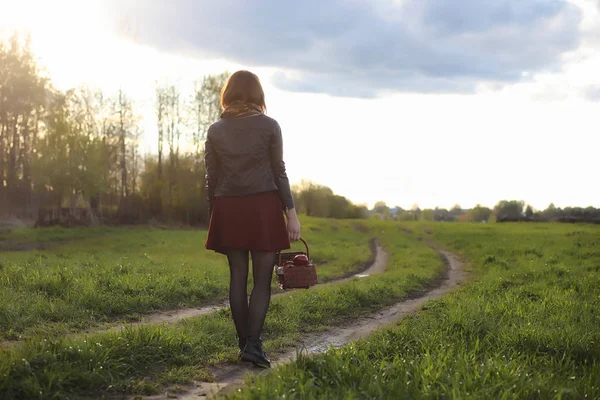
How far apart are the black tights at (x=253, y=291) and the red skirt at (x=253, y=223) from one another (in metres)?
0.14

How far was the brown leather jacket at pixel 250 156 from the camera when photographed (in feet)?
16.8

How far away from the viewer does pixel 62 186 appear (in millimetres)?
38969

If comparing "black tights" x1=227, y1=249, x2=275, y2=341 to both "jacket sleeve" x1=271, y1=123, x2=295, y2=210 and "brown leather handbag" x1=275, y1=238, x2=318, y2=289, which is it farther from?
"jacket sleeve" x1=271, y1=123, x2=295, y2=210

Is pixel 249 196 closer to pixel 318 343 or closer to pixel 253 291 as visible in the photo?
pixel 253 291

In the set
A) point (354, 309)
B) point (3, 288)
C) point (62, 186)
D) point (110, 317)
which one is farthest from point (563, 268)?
point (62, 186)

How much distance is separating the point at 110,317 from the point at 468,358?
532 centimetres

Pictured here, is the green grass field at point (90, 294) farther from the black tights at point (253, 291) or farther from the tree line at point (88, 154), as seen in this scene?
the tree line at point (88, 154)

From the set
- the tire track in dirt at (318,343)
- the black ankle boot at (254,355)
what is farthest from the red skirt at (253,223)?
the tire track in dirt at (318,343)

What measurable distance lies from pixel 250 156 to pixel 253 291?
4.43ft

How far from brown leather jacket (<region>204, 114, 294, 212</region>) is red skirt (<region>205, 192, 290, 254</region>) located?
0.09 meters

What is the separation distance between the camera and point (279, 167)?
519cm

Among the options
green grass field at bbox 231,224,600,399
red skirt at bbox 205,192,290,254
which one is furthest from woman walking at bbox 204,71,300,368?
green grass field at bbox 231,224,600,399

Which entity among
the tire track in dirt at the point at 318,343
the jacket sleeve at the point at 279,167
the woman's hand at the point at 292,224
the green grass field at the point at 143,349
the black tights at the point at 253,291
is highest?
the jacket sleeve at the point at 279,167

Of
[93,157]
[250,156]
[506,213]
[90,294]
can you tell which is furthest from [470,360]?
[506,213]
